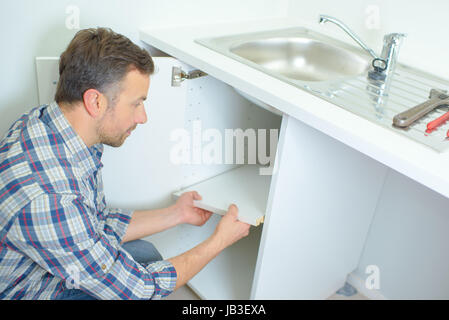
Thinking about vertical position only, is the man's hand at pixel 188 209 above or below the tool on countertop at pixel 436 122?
below

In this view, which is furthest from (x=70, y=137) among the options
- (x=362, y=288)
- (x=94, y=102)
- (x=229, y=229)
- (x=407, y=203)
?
(x=362, y=288)

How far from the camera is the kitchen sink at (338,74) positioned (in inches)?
39.8

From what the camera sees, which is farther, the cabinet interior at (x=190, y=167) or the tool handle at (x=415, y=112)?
the cabinet interior at (x=190, y=167)

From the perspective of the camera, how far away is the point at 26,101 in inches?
51.5

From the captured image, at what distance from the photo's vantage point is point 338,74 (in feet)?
5.09

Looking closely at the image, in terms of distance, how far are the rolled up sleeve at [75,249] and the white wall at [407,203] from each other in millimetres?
1037

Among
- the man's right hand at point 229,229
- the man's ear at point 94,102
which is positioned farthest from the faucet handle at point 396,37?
the man's ear at point 94,102

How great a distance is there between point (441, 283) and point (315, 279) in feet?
1.49

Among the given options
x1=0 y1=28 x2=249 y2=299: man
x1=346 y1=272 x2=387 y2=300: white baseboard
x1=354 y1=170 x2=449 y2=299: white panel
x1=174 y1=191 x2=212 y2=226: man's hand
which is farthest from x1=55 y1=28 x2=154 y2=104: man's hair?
x1=346 y1=272 x2=387 y2=300: white baseboard

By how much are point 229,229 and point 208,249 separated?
104mm

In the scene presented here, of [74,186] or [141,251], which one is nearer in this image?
[74,186]

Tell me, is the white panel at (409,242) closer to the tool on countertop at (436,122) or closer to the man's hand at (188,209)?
the tool on countertop at (436,122)

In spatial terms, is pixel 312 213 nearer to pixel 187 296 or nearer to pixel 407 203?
pixel 407 203

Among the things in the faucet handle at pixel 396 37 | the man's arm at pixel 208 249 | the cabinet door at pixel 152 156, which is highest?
the faucet handle at pixel 396 37
